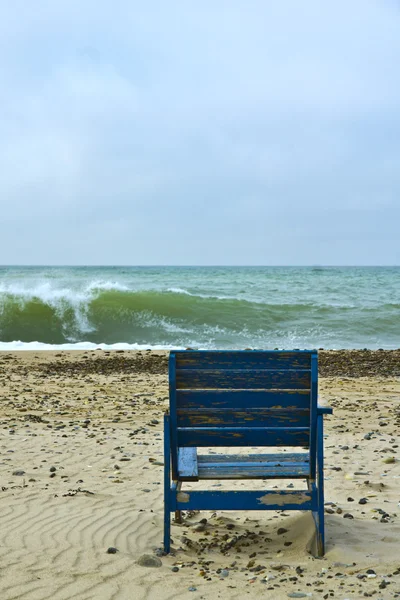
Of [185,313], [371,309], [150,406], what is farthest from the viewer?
[371,309]

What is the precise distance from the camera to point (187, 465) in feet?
13.8

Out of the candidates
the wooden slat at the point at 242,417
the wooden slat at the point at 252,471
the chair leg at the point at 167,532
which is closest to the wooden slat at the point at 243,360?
the wooden slat at the point at 242,417

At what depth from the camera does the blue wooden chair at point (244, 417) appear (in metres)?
4.02

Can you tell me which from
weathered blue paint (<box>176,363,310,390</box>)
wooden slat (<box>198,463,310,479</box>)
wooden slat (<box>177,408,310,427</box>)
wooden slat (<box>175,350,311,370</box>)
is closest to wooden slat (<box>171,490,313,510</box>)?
wooden slat (<box>198,463,310,479</box>)

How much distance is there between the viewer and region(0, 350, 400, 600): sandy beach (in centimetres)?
363

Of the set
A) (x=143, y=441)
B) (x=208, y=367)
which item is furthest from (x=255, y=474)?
(x=143, y=441)

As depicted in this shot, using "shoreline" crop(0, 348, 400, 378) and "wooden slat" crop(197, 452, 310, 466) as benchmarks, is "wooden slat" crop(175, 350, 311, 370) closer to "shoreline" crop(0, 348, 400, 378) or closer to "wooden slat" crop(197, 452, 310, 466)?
"wooden slat" crop(197, 452, 310, 466)

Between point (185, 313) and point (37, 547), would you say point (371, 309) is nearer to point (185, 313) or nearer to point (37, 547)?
point (185, 313)

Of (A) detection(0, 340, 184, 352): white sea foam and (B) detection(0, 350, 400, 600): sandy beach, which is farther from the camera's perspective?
(A) detection(0, 340, 184, 352): white sea foam

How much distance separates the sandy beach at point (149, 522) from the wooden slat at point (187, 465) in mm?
A: 520

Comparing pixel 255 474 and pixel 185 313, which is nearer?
pixel 255 474

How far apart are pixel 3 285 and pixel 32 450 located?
20.8 meters

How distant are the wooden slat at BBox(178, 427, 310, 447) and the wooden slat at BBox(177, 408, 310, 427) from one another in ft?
0.11

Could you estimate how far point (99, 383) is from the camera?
11.2 metres
